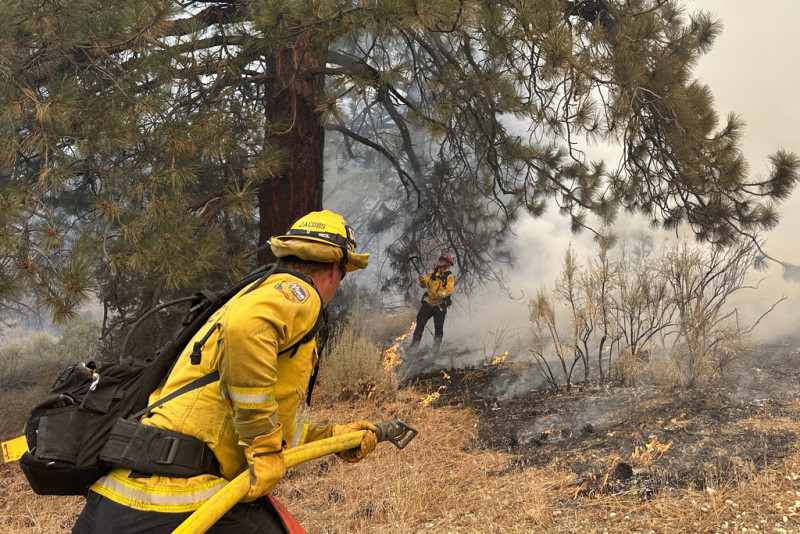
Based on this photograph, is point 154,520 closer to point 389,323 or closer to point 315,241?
point 315,241

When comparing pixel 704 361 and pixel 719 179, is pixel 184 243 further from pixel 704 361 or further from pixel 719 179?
pixel 719 179

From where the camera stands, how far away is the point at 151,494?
1.70m

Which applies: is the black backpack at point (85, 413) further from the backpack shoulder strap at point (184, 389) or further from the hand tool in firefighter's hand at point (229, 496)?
the hand tool in firefighter's hand at point (229, 496)

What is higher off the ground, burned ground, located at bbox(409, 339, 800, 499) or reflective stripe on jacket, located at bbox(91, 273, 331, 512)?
reflective stripe on jacket, located at bbox(91, 273, 331, 512)

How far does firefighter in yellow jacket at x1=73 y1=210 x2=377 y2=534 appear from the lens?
1.69 meters

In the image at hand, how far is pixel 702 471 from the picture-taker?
11.2 feet

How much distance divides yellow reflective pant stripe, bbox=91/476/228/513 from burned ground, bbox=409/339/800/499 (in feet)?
7.77

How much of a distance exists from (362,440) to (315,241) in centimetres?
80

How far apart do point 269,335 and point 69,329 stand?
11891 millimetres

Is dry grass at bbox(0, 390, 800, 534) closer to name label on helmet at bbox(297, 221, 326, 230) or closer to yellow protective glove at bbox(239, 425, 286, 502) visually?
yellow protective glove at bbox(239, 425, 286, 502)

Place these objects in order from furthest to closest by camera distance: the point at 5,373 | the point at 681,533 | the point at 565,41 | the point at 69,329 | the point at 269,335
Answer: the point at 69,329
the point at 5,373
the point at 565,41
the point at 681,533
the point at 269,335

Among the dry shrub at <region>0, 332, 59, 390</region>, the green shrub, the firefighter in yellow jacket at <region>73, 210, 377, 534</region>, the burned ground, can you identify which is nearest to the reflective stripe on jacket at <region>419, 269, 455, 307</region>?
the burned ground

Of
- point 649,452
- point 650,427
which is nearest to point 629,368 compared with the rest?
point 650,427

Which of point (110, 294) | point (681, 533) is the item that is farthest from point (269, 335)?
point (110, 294)
